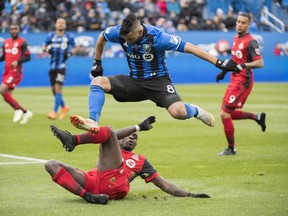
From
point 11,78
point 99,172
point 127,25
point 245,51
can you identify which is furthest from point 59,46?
point 99,172

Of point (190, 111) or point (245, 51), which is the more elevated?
point (190, 111)

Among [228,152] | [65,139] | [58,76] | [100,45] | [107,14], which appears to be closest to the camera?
[65,139]

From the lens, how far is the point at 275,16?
44875 millimetres

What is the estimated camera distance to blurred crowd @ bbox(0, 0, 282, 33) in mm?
36656

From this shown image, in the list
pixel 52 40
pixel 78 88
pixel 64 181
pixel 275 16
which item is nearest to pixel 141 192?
pixel 64 181

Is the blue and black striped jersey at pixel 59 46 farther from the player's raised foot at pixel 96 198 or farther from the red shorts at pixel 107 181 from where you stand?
the player's raised foot at pixel 96 198

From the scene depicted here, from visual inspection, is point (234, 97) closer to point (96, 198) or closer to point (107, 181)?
point (107, 181)

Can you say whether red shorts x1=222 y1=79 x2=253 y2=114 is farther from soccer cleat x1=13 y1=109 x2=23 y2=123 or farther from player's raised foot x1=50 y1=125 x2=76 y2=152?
soccer cleat x1=13 y1=109 x2=23 y2=123

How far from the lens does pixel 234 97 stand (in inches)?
588

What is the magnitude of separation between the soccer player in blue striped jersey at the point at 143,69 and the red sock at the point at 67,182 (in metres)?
1.38

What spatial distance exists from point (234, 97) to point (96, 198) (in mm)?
6184

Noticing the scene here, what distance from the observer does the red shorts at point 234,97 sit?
588 inches

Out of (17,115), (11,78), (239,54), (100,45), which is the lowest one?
(17,115)

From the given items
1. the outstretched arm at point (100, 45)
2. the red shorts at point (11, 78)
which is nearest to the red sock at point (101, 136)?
the outstretched arm at point (100, 45)
